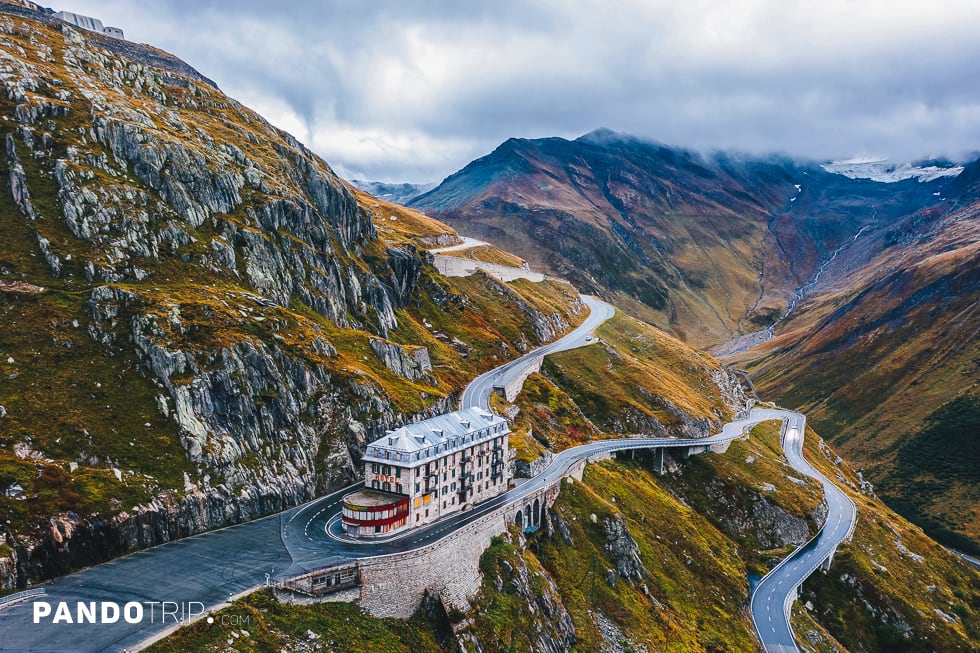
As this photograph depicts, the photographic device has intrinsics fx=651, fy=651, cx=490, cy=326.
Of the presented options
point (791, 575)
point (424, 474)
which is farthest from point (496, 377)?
point (791, 575)

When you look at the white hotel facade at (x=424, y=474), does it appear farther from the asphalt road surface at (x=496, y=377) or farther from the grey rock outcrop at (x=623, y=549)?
the asphalt road surface at (x=496, y=377)

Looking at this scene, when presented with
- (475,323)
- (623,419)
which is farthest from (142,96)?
(623,419)

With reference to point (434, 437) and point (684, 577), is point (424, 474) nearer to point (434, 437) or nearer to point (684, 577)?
point (434, 437)

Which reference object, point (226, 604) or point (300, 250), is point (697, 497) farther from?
point (226, 604)
